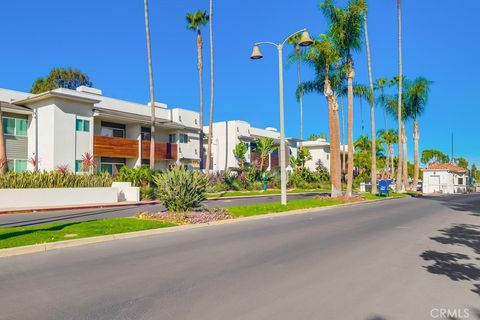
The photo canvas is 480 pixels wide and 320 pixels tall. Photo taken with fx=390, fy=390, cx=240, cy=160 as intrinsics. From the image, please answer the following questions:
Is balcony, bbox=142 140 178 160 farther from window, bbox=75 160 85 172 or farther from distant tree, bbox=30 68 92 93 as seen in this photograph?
distant tree, bbox=30 68 92 93

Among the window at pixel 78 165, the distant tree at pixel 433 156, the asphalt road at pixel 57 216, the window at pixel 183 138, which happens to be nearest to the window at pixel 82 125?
the window at pixel 78 165

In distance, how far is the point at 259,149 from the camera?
160ft

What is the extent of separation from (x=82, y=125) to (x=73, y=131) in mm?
1000

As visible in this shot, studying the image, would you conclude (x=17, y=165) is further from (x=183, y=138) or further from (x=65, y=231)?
(x=65, y=231)

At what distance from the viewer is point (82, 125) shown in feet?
99.6

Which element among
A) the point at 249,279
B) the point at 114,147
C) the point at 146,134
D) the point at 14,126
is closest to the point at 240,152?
the point at 146,134

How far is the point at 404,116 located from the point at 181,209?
43.3 metres

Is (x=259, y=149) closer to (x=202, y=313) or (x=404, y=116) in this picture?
(x=404, y=116)

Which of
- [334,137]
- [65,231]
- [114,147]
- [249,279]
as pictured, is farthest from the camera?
[114,147]

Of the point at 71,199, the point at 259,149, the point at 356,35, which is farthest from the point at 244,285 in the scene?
the point at 259,149

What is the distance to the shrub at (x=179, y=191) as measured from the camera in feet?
49.8

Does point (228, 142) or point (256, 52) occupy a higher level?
point (256, 52)

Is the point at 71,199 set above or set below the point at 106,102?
below

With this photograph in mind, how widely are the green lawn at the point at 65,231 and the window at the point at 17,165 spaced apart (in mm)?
18965
